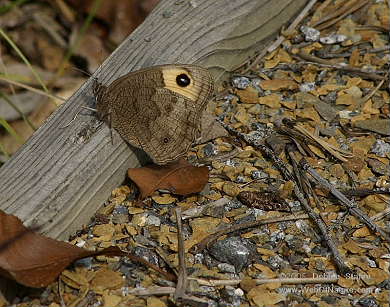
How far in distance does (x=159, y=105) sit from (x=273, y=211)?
0.71 metres

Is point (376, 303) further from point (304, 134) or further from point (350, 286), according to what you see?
point (304, 134)

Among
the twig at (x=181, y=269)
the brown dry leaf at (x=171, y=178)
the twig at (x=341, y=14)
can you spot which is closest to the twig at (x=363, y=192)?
the brown dry leaf at (x=171, y=178)

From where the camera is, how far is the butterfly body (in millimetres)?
2922

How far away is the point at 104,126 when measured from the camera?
2898 mm

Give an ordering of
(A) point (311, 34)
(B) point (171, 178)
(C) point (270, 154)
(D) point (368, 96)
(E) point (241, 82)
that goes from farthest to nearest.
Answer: (A) point (311, 34) < (E) point (241, 82) < (D) point (368, 96) < (C) point (270, 154) < (B) point (171, 178)

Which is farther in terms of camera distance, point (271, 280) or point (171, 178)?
point (171, 178)

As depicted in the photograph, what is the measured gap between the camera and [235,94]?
11.2 feet

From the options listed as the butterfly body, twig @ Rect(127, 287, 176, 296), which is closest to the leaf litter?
twig @ Rect(127, 287, 176, 296)

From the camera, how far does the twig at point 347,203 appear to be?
262 cm

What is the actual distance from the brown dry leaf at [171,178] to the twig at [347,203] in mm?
412

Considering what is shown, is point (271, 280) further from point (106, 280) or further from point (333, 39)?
point (333, 39)

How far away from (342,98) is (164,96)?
836mm

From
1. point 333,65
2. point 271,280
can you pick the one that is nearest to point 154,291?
point 271,280

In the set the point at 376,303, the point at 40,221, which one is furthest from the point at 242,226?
the point at 40,221
